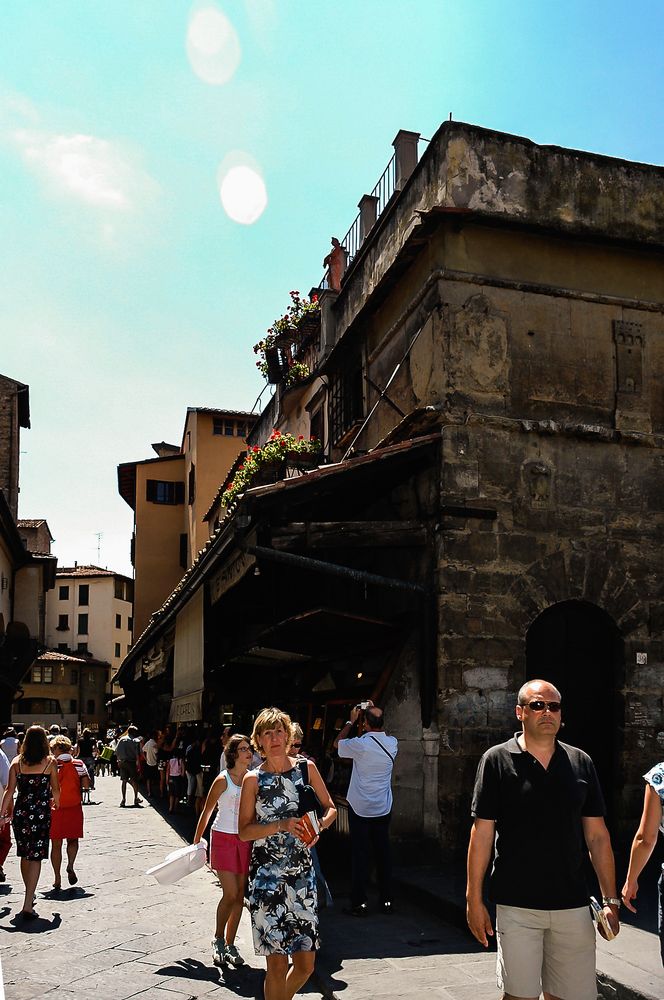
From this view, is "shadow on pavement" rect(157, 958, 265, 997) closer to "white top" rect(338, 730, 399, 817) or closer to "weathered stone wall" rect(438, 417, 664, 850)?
"white top" rect(338, 730, 399, 817)

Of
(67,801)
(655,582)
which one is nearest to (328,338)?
(655,582)

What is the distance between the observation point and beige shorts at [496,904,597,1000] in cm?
403

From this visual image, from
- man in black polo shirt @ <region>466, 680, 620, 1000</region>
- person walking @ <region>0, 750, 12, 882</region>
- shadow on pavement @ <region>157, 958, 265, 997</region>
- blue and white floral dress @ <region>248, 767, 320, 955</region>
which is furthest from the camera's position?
person walking @ <region>0, 750, 12, 882</region>

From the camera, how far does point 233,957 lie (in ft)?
22.0

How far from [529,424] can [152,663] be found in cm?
1300

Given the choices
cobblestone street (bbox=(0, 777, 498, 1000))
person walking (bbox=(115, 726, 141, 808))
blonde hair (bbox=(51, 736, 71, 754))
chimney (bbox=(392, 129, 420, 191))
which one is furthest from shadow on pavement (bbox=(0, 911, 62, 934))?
person walking (bbox=(115, 726, 141, 808))

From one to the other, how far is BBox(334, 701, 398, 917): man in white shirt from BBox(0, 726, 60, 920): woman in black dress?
280 centimetres

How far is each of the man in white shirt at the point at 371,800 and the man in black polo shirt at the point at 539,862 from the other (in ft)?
13.2

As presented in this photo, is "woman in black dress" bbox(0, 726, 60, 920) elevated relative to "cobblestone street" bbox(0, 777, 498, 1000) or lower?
elevated

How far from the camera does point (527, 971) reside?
13.2 ft

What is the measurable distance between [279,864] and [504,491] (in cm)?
617

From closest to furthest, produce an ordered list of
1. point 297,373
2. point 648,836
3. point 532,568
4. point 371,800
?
point 648,836, point 371,800, point 532,568, point 297,373

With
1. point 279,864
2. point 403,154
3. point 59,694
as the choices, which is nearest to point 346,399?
point 403,154

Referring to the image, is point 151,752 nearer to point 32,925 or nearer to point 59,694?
point 32,925
